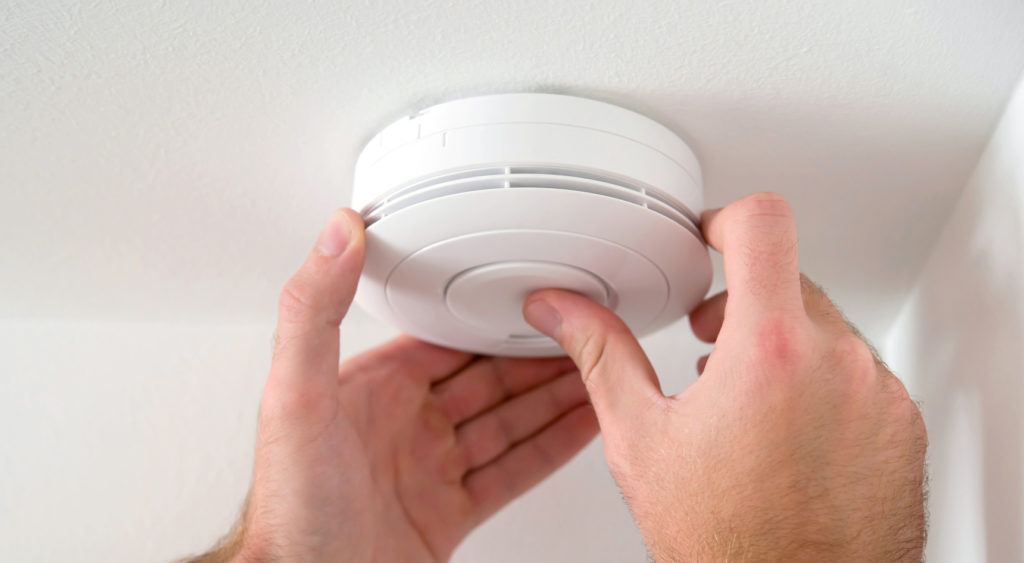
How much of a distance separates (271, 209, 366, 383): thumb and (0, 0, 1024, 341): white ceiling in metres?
0.10

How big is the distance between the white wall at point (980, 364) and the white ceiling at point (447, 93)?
0.04 meters

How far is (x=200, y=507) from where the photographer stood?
1.00 meters

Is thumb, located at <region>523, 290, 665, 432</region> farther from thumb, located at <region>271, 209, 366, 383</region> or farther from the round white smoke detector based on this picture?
thumb, located at <region>271, 209, 366, 383</region>

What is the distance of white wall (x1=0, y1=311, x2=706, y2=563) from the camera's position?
984mm

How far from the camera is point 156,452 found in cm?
102

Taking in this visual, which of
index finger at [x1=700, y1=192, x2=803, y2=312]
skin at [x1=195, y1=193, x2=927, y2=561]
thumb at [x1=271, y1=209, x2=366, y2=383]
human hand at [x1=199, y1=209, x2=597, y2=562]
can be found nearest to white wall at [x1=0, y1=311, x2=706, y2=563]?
human hand at [x1=199, y1=209, x2=597, y2=562]

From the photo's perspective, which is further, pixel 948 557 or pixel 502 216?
pixel 948 557

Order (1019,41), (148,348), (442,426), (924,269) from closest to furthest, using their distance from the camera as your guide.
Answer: (1019,41)
(924,269)
(442,426)
(148,348)

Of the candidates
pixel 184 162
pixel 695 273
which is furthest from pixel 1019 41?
pixel 184 162

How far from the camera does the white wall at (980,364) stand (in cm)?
56

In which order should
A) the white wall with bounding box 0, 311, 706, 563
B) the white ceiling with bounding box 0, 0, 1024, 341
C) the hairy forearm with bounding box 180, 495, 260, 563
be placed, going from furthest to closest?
1. the white wall with bounding box 0, 311, 706, 563
2. the hairy forearm with bounding box 180, 495, 260, 563
3. the white ceiling with bounding box 0, 0, 1024, 341

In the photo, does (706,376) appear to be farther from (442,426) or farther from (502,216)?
(442,426)

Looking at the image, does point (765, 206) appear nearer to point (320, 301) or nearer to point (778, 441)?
point (778, 441)

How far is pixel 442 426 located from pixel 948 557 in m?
0.55
